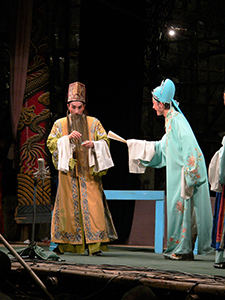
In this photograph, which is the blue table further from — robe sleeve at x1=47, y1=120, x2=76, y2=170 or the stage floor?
Result: the stage floor

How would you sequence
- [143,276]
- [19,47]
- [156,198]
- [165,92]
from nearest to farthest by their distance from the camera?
[143,276]
[165,92]
[156,198]
[19,47]

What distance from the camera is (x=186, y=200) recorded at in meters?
3.96

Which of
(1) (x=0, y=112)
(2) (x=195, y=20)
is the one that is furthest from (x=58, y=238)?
(2) (x=195, y=20)

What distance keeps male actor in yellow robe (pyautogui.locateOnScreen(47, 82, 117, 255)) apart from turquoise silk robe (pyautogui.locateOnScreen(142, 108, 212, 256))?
636 mm

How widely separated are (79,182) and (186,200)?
1.00 m

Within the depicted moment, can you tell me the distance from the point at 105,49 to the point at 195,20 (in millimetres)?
4767

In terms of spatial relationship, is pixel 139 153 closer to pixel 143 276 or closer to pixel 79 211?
pixel 79 211

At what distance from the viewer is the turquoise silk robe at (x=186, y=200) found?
3.89 m

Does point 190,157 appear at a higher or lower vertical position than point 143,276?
higher

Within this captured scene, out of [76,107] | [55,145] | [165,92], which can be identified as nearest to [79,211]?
[55,145]

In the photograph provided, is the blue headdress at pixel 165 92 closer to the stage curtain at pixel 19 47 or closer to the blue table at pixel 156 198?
the blue table at pixel 156 198

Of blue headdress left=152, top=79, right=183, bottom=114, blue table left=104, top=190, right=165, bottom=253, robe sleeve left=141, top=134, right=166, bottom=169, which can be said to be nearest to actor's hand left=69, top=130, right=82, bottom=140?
robe sleeve left=141, top=134, right=166, bottom=169

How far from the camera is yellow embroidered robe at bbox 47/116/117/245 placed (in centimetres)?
427

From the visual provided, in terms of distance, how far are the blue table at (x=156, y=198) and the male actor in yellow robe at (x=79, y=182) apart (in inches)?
30.8
